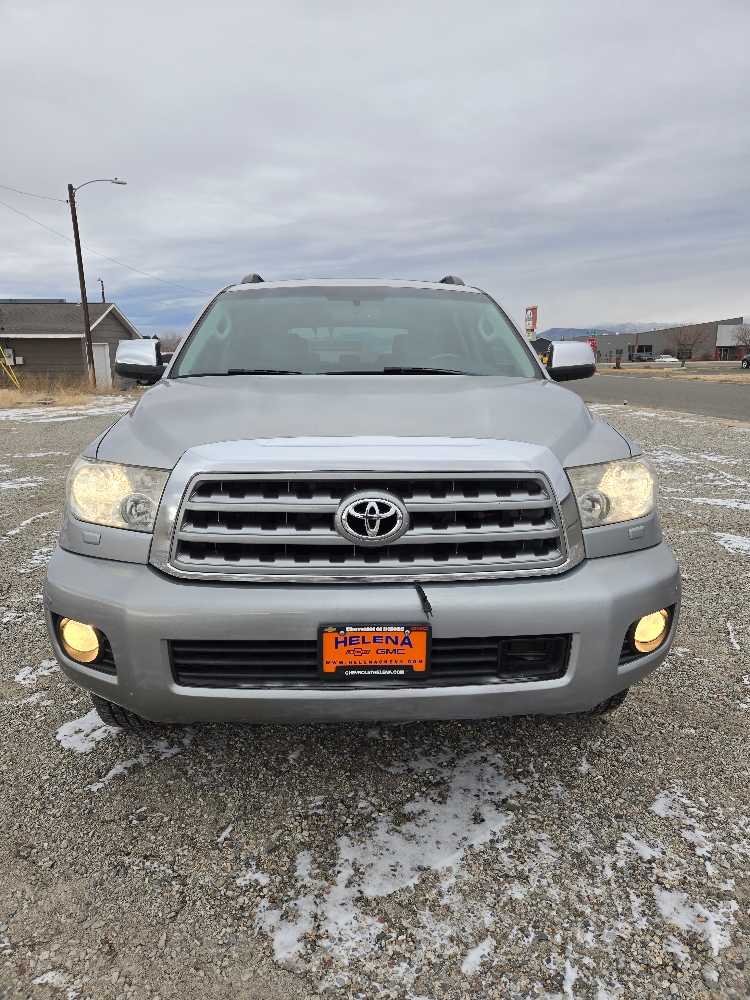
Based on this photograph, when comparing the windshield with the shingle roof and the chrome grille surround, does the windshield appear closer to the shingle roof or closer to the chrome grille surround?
the chrome grille surround

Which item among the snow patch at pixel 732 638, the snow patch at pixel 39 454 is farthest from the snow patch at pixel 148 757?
the snow patch at pixel 39 454

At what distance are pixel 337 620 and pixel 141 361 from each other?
88.6 inches

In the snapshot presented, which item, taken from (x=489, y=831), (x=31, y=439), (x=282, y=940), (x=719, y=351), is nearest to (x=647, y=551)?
(x=489, y=831)

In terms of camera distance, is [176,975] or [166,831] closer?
[176,975]

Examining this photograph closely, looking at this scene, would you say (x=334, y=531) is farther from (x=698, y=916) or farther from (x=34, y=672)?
(x=34, y=672)

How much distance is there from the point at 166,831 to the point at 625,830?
1.38m

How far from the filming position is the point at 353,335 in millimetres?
3234

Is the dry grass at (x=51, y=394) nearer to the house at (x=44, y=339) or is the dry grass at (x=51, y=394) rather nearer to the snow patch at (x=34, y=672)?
the house at (x=44, y=339)

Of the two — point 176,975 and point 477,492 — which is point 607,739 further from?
point 176,975

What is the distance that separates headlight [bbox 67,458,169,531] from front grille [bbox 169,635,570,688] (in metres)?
0.41

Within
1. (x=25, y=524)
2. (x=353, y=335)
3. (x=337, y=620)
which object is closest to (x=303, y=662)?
(x=337, y=620)

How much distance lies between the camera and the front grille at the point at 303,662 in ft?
5.95

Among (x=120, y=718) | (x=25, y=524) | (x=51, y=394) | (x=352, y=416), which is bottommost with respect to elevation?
(x=51, y=394)

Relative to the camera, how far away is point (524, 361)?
3193 mm
